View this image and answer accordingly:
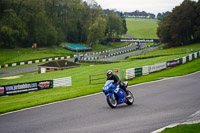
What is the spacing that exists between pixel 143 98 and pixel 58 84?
16.2 metres

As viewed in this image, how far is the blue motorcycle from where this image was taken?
14.2 meters

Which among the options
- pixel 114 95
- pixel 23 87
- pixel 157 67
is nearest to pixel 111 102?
pixel 114 95

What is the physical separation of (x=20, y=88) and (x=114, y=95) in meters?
17.0

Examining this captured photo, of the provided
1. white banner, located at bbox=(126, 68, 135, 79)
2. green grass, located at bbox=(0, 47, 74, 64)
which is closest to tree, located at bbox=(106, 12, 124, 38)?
green grass, located at bbox=(0, 47, 74, 64)

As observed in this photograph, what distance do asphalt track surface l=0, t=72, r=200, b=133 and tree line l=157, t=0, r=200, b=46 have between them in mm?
71988

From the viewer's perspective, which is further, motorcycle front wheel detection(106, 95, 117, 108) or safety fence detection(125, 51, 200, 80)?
safety fence detection(125, 51, 200, 80)

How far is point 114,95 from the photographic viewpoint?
1462 centimetres

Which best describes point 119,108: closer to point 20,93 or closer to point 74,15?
point 20,93

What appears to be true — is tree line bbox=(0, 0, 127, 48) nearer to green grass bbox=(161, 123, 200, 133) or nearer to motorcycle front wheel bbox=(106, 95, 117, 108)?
motorcycle front wheel bbox=(106, 95, 117, 108)

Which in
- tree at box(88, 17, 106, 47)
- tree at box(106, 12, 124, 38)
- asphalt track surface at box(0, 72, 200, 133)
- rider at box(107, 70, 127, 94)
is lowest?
asphalt track surface at box(0, 72, 200, 133)

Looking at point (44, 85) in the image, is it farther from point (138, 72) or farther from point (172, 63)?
point (172, 63)

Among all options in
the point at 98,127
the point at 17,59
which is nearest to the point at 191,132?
the point at 98,127

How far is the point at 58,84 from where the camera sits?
3197 centimetres

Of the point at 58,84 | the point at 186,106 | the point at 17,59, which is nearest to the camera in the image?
the point at 186,106
